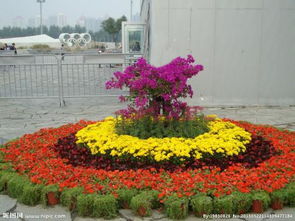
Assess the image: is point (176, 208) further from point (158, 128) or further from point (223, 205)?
point (158, 128)

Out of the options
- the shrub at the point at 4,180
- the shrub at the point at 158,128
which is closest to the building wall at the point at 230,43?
the shrub at the point at 158,128

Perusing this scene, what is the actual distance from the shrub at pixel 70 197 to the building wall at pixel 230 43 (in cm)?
603

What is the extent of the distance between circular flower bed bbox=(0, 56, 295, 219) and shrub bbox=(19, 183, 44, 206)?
0.01m

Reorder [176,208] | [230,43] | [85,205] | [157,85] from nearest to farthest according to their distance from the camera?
[176,208] < [85,205] < [157,85] < [230,43]

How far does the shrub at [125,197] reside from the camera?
12.2ft

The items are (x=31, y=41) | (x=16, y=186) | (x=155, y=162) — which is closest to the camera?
(x=16, y=186)

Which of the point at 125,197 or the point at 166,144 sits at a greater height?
the point at 166,144

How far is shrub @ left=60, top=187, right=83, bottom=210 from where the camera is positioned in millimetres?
3734

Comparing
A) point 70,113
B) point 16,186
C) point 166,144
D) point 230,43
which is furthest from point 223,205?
point 230,43

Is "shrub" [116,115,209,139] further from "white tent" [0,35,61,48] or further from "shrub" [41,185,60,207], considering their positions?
"white tent" [0,35,61,48]

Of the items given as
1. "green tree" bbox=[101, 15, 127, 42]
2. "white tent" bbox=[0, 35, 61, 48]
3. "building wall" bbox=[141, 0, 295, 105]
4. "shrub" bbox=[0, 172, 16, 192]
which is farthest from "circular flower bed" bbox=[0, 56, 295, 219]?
"green tree" bbox=[101, 15, 127, 42]

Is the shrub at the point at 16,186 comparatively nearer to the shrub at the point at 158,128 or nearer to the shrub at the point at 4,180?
the shrub at the point at 4,180

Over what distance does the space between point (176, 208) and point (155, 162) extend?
3.93 feet

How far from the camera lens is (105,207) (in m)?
3.59
